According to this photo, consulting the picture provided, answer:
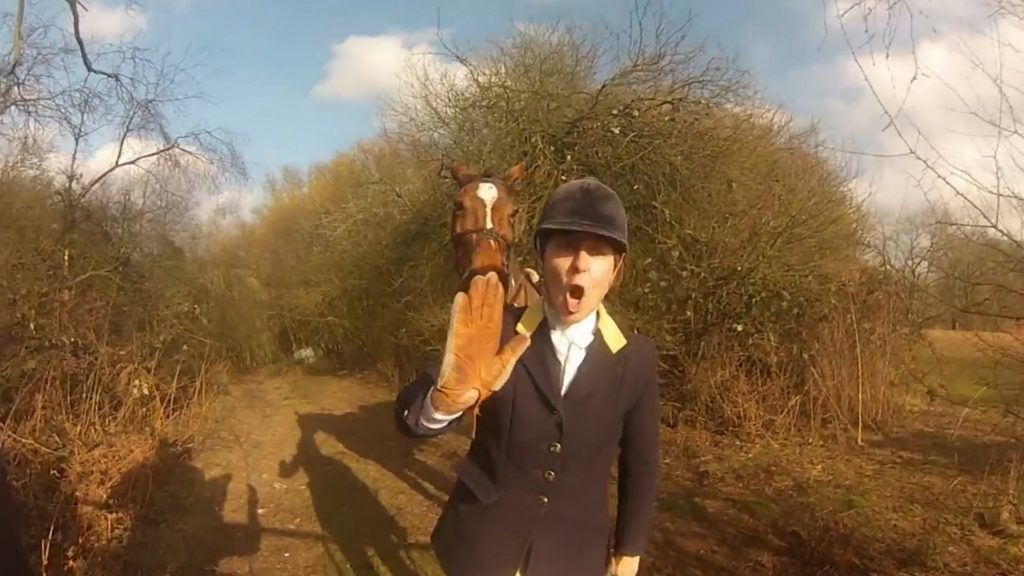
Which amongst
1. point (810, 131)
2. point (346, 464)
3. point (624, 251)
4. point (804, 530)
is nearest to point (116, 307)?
point (346, 464)

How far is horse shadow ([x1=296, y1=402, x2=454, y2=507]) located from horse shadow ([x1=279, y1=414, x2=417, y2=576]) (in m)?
0.38

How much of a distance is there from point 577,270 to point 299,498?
5887mm

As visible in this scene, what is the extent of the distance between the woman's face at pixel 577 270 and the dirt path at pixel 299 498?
393 cm

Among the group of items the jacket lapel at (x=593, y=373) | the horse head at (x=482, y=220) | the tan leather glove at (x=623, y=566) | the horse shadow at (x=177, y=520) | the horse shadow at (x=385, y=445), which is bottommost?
the horse shadow at (x=177, y=520)

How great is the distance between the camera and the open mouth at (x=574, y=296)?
203 centimetres

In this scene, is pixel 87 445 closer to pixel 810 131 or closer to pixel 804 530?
pixel 804 530

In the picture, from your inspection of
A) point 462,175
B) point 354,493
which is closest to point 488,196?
point 462,175

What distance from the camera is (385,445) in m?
8.85

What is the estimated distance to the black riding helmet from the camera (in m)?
2.01

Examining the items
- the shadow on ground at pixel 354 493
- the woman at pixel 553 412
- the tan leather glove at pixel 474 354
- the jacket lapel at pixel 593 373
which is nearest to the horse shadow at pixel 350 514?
the shadow on ground at pixel 354 493

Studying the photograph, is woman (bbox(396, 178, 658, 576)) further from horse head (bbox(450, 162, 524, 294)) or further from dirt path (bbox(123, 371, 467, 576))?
dirt path (bbox(123, 371, 467, 576))

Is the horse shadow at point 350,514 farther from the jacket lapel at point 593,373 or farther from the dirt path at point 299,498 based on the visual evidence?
the jacket lapel at point 593,373

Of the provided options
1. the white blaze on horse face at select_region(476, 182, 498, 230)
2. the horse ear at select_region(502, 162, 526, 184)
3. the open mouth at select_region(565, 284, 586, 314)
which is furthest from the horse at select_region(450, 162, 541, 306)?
the open mouth at select_region(565, 284, 586, 314)

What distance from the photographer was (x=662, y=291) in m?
9.14
